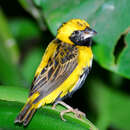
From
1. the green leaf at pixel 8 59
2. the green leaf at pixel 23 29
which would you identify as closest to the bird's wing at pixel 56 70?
the green leaf at pixel 8 59

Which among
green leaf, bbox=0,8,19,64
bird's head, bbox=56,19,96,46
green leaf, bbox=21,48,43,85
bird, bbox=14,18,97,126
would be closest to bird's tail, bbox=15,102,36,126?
bird, bbox=14,18,97,126

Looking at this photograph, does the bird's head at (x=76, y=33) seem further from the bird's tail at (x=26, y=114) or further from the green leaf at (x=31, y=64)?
the green leaf at (x=31, y=64)

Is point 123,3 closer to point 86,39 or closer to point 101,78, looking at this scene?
point 86,39

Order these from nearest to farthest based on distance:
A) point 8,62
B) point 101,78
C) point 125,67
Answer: point 125,67 → point 8,62 → point 101,78

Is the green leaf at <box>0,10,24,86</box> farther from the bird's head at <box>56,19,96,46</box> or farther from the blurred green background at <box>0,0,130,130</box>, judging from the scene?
the bird's head at <box>56,19,96,46</box>

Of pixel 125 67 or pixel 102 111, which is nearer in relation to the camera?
pixel 125 67

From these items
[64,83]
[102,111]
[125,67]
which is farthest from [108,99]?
[64,83]

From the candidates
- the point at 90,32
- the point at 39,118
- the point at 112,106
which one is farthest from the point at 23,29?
the point at 39,118
